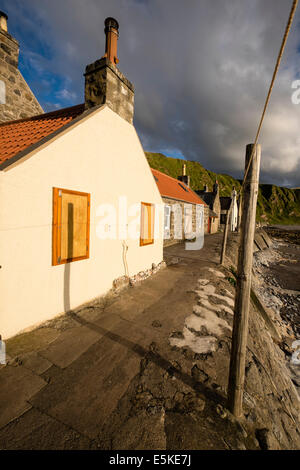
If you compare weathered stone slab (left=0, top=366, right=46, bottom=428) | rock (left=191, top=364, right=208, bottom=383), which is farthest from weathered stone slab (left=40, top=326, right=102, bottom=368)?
rock (left=191, top=364, right=208, bottom=383)

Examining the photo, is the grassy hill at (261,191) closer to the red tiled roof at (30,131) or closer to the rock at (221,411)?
the red tiled roof at (30,131)

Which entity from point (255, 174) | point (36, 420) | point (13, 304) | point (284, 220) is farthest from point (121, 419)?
point (284, 220)

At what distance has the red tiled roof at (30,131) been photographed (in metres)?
4.08

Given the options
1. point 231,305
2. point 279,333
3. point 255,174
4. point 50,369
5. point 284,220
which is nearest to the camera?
point 255,174

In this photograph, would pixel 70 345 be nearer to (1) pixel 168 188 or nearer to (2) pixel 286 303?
(2) pixel 286 303

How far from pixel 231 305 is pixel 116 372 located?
382 cm

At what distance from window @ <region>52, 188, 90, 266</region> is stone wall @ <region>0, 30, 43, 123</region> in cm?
556

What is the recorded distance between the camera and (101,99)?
16.5 ft

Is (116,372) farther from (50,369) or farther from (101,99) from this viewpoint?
(101,99)

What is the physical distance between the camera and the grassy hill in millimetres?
134875

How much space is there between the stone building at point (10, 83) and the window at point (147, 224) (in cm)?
603

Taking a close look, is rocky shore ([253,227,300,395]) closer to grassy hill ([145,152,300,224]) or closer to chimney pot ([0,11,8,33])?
chimney pot ([0,11,8,33])

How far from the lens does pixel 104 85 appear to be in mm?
4938

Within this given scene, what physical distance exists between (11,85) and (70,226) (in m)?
6.97
